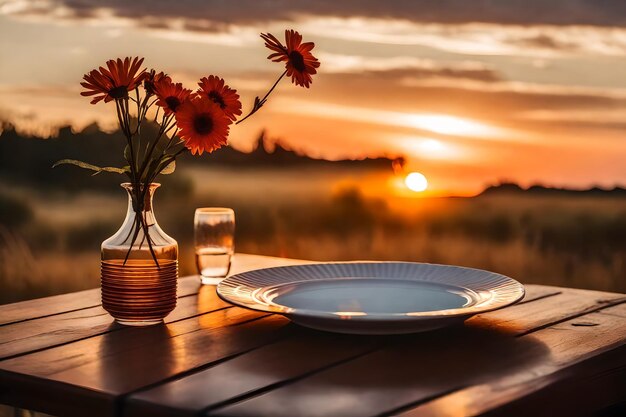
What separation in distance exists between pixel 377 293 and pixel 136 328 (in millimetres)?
392

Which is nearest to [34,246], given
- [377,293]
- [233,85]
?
[233,85]

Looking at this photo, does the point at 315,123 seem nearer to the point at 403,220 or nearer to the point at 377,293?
the point at 403,220

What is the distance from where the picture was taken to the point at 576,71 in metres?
3.86

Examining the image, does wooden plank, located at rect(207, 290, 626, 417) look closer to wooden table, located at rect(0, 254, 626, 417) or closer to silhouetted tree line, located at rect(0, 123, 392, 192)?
wooden table, located at rect(0, 254, 626, 417)

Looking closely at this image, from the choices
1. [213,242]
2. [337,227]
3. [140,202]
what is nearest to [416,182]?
[337,227]

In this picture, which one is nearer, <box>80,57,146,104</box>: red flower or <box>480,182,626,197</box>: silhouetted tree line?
<box>80,57,146,104</box>: red flower

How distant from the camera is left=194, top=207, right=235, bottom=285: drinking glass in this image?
5.39 feet

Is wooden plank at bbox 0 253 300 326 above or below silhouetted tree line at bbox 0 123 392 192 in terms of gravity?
below

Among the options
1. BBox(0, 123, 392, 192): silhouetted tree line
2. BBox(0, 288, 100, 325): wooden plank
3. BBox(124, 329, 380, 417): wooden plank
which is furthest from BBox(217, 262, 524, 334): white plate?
BBox(0, 123, 392, 192): silhouetted tree line

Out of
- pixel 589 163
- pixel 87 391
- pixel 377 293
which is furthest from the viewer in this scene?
pixel 589 163

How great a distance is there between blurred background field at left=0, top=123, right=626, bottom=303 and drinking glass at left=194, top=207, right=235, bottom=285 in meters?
2.23

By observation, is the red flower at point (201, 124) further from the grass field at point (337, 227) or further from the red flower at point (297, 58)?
the grass field at point (337, 227)

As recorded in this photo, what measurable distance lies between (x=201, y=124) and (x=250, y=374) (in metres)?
0.38

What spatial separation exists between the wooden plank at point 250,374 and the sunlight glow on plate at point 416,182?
292 centimetres
